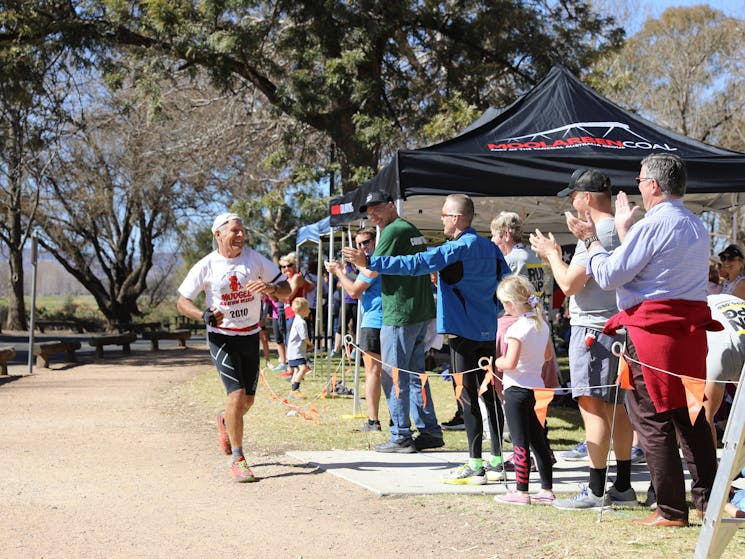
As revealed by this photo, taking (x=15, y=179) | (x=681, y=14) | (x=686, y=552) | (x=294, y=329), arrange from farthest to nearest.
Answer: (x=681, y=14)
(x=15, y=179)
(x=294, y=329)
(x=686, y=552)

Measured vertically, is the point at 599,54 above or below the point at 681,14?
below

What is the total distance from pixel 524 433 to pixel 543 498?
0.43 metres

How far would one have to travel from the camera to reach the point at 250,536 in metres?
4.96

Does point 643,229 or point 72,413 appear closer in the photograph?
point 643,229

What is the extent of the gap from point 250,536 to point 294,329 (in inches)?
257

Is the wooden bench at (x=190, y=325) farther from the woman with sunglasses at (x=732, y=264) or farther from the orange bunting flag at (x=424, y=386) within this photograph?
the woman with sunglasses at (x=732, y=264)

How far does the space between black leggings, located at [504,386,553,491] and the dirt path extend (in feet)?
1.87

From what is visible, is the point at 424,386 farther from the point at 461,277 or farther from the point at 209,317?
the point at 209,317

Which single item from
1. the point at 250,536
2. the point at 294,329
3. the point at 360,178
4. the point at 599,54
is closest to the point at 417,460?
the point at 250,536

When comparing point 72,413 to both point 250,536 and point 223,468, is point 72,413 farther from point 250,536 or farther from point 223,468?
point 250,536

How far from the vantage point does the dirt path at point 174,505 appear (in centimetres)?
475

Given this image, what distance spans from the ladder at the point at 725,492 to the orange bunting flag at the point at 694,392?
3.12ft

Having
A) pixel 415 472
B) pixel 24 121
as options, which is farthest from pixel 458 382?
pixel 24 121

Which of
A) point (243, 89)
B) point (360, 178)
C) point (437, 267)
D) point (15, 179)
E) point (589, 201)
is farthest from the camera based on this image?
point (15, 179)
